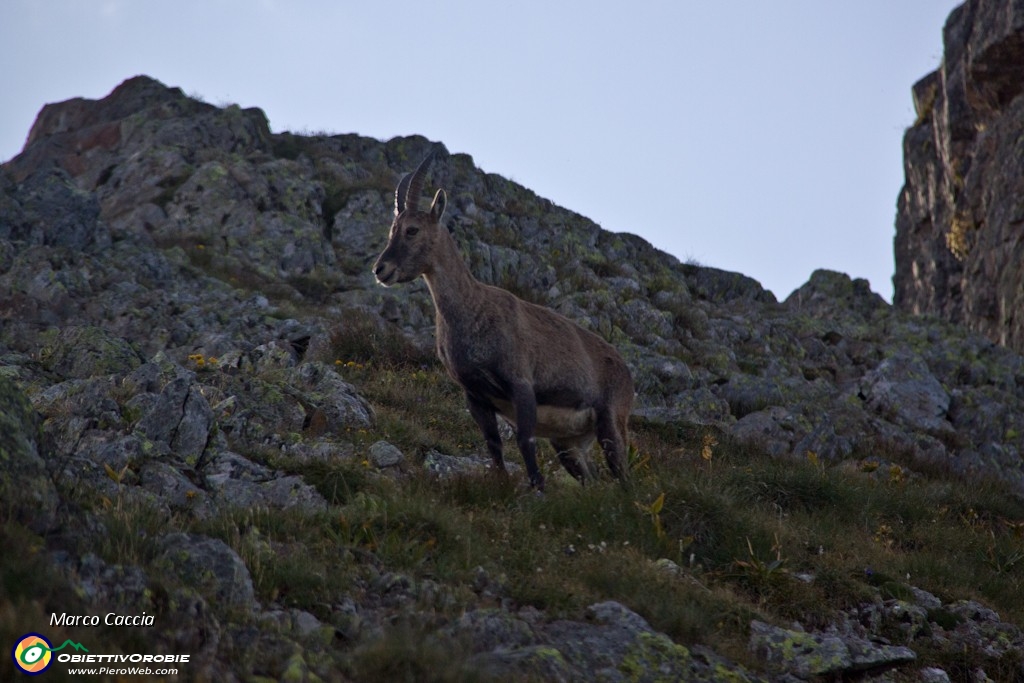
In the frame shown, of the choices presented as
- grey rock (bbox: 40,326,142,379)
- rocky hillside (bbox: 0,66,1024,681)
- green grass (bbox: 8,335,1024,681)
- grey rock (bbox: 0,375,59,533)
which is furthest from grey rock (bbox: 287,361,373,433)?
grey rock (bbox: 0,375,59,533)

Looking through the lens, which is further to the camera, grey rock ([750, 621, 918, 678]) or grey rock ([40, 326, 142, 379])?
grey rock ([40, 326, 142, 379])

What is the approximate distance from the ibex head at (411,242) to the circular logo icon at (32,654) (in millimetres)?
6799

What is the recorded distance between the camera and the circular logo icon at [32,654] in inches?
138

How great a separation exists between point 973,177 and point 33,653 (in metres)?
42.4

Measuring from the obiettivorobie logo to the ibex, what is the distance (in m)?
5.95

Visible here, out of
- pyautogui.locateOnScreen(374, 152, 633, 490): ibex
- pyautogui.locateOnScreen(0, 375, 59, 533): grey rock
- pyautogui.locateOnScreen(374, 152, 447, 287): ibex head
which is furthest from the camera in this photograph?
pyautogui.locateOnScreen(374, 152, 447, 287): ibex head

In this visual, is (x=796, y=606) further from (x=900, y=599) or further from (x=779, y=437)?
(x=779, y=437)

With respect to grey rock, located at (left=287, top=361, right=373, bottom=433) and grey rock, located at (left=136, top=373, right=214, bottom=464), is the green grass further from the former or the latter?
grey rock, located at (left=136, top=373, right=214, bottom=464)

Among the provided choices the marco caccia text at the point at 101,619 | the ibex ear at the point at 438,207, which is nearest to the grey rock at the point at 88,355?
the ibex ear at the point at 438,207

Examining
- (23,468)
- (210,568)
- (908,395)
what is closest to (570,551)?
(210,568)

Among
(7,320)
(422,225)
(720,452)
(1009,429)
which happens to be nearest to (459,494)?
(422,225)

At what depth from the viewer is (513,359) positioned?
969 cm

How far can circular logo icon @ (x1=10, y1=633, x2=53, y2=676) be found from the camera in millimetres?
3502

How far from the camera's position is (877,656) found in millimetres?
6234
